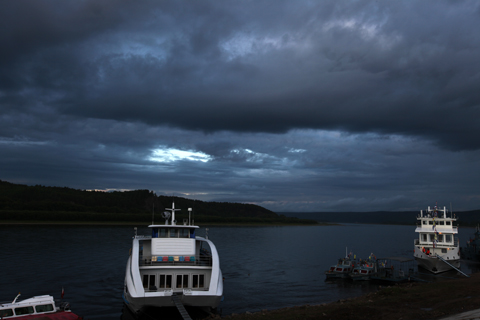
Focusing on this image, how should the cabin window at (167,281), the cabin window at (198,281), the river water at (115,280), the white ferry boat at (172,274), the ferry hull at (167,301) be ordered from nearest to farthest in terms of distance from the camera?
the ferry hull at (167,301)
the white ferry boat at (172,274)
the cabin window at (167,281)
the cabin window at (198,281)
the river water at (115,280)

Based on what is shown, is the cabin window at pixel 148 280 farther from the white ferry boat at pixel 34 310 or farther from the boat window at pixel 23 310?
the boat window at pixel 23 310

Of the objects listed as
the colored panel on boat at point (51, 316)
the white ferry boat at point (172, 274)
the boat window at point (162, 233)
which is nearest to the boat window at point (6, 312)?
the colored panel on boat at point (51, 316)

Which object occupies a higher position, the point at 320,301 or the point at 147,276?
the point at 147,276

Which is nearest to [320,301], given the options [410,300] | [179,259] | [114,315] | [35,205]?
[410,300]

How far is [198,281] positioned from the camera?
24.5 meters

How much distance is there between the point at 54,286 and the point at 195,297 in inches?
837

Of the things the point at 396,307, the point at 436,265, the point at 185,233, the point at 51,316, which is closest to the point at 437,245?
the point at 436,265

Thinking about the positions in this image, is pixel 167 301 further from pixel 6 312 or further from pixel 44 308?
pixel 6 312

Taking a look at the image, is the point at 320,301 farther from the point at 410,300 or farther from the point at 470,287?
the point at 470,287

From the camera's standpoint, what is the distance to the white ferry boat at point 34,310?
66.1 ft

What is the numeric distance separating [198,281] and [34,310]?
10.1m

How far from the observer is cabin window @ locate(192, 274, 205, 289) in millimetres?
24559

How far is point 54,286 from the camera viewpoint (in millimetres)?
35094

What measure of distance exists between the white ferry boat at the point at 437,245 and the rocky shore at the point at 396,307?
16817mm
